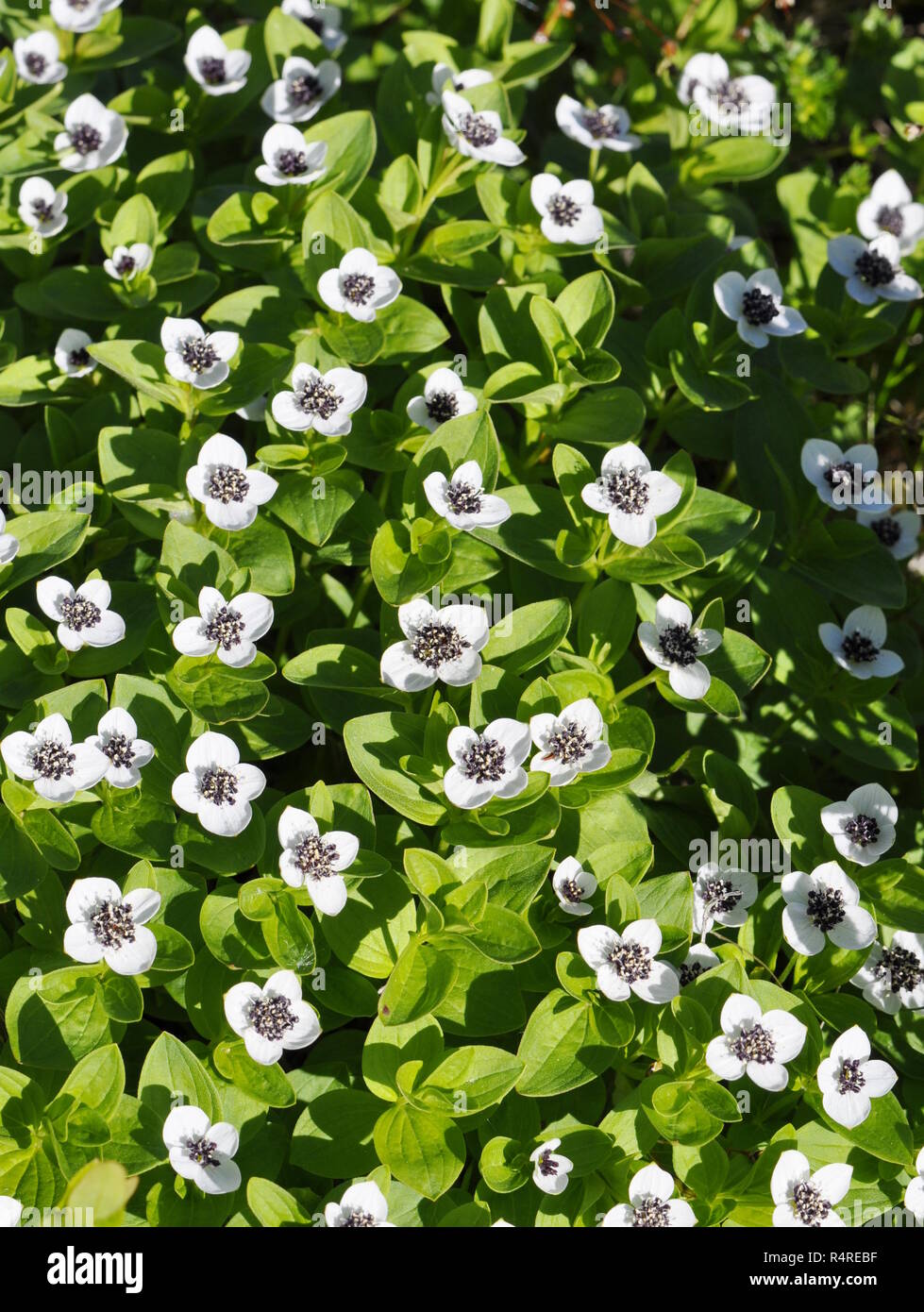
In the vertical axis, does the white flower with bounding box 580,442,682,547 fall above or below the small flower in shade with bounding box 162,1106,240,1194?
above

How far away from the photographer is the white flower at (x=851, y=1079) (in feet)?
9.23

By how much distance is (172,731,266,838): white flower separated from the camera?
109 inches

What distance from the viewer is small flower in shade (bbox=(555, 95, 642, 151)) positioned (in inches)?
158

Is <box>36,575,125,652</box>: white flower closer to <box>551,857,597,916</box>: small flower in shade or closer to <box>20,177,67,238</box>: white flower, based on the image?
<box>551,857,597,916</box>: small flower in shade

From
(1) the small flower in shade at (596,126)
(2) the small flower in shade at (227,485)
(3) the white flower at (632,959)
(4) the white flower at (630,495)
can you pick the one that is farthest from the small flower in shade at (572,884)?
(1) the small flower in shade at (596,126)

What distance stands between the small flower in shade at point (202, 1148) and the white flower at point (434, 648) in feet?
3.70

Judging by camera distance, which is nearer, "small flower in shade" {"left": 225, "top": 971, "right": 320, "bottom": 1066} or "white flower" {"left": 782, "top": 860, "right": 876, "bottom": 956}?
"small flower in shade" {"left": 225, "top": 971, "right": 320, "bottom": 1066}

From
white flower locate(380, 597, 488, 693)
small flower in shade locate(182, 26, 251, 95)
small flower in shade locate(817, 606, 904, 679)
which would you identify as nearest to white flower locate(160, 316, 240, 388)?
white flower locate(380, 597, 488, 693)

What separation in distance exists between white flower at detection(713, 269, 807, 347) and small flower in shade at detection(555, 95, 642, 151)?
732 mm

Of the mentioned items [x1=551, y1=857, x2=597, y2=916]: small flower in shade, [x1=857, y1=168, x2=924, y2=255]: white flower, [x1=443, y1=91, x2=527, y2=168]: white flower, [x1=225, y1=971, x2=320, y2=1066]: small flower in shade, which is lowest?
[x1=225, y1=971, x2=320, y2=1066]: small flower in shade

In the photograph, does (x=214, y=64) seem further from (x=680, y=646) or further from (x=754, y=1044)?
(x=754, y=1044)

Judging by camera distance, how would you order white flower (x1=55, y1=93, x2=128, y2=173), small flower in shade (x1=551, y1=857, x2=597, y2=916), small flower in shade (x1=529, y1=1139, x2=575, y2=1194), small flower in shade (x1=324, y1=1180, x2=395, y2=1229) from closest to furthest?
small flower in shade (x1=324, y1=1180, x2=395, y2=1229) → small flower in shade (x1=529, y1=1139, x2=575, y2=1194) → small flower in shade (x1=551, y1=857, x2=597, y2=916) → white flower (x1=55, y1=93, x2=128, y2=173)

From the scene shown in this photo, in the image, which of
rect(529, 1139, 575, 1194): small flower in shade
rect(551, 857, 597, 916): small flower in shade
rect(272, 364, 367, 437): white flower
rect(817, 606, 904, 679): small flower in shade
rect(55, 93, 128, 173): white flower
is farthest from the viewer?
rect(55, 93, 128, 173): white flower

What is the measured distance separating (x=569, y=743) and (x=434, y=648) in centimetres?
43
